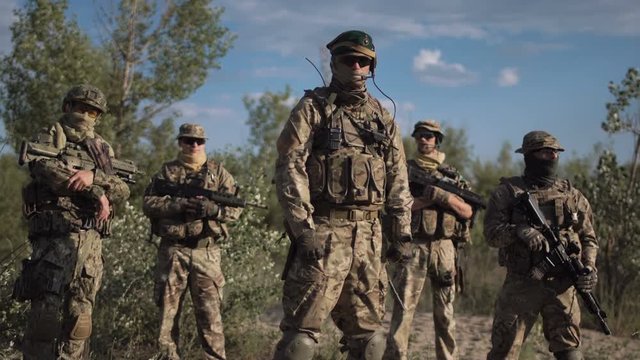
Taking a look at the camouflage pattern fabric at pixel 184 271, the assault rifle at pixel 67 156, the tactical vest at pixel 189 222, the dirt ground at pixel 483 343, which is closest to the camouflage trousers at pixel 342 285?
the assault rifle at pixel 67 156

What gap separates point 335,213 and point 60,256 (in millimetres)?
2079

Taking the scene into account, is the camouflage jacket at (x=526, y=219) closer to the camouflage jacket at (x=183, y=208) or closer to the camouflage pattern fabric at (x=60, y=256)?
the camouflage jacket at (x=183, y=208)

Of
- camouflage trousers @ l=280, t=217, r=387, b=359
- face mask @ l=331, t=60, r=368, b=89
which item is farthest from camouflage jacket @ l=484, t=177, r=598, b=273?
face mask @ l=331, t=60, r=368, b=89

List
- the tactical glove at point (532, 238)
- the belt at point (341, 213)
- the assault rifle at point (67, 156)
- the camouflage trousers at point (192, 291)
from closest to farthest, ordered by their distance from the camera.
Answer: the belt at point (341, 213) → the assault rifle at point (67, 156) → the tactical glove at point (532, 238) → the camouflage trousers at point (192, 291)

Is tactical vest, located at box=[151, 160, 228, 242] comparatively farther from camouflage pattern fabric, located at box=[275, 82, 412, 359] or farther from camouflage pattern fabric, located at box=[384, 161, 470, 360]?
camouflage pattern fabric, located at box=[275, 82, 412, 359]

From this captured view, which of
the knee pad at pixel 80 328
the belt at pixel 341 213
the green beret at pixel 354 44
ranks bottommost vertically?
the knee pad at pixel 80 328

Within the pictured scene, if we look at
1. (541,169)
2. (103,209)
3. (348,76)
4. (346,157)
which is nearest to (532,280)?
(541,169)

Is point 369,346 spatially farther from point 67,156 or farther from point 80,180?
point 67,156

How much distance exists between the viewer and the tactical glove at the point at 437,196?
259 inches

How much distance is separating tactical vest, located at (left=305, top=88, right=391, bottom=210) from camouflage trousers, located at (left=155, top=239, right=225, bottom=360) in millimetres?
2241

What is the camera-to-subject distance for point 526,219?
5.42 metres

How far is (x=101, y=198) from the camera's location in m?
5.15

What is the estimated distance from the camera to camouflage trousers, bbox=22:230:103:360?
491 centimetres

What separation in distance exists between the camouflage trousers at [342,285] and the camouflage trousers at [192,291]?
6.53 ft
